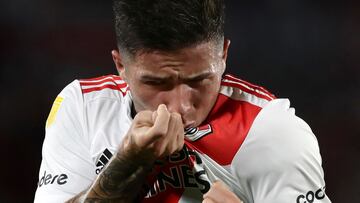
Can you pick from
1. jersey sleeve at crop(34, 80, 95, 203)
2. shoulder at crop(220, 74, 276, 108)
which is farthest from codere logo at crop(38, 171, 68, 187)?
shoulder at crop(220, 74, 276, 108)

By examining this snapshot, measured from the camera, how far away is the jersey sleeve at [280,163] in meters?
1.40

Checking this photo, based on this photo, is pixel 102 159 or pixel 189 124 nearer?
pixel 189 124

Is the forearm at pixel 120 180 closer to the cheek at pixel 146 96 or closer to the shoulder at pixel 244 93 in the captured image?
the cheek at pixel 146 96

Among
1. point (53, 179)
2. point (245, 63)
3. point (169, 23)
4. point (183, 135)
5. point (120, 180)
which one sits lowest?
point (245, 63)

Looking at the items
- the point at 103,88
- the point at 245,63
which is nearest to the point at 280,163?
the point at 103,88

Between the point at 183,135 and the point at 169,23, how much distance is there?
25 cm

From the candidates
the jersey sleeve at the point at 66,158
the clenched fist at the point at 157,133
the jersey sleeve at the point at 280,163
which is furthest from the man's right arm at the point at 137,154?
the jersey sleeve at the point at 280,163

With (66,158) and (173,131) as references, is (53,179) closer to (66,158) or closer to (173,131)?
(66,158)

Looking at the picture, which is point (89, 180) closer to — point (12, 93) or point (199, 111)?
point (199, 111)

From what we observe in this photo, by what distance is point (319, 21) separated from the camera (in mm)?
2938

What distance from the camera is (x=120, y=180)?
1.39 m

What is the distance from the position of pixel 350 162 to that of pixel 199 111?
1613 millimetres

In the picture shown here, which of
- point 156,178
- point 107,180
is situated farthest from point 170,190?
point 107,180

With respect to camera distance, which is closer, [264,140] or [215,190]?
[215,190]
